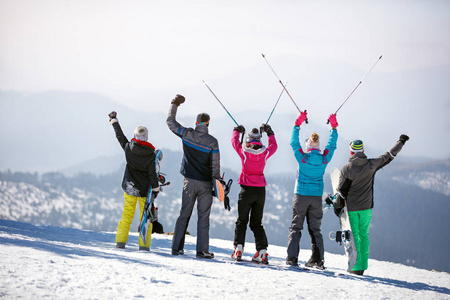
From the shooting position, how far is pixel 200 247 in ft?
27.4

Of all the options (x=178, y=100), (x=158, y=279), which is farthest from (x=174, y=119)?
(x=158, y=279)

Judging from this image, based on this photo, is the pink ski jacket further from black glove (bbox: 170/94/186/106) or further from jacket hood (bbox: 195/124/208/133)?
black glove (bbox: 170/94/186/106)

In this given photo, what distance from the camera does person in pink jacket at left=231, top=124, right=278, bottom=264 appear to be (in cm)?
845

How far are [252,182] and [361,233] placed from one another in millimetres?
1989

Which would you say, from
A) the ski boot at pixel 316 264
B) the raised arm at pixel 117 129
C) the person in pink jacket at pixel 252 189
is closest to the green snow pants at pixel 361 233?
the ski boot at pixel 316 264

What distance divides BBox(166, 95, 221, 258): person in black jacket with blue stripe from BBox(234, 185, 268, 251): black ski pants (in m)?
0.53

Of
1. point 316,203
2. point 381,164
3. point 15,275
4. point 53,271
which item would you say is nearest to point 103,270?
point 53,271

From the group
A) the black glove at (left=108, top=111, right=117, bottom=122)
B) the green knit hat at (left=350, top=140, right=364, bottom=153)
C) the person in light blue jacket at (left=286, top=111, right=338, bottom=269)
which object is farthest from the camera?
the black glove at (left=108, top=111, right=117, bottom=122)

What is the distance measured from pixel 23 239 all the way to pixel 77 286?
11.2ft

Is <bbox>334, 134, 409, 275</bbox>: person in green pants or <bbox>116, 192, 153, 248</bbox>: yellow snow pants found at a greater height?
<bbox>334, 134, 409, 275</bbox>: person in green pants

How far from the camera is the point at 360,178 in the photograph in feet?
27.3

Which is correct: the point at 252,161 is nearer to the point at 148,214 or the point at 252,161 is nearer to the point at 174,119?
the point at 174,119

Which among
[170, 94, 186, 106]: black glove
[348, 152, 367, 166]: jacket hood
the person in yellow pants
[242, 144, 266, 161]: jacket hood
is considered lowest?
the person in yellow pants

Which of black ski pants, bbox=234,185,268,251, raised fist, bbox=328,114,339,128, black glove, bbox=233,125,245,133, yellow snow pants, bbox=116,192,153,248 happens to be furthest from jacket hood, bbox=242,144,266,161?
yellow snow pants, bbox=116,192,153,248
